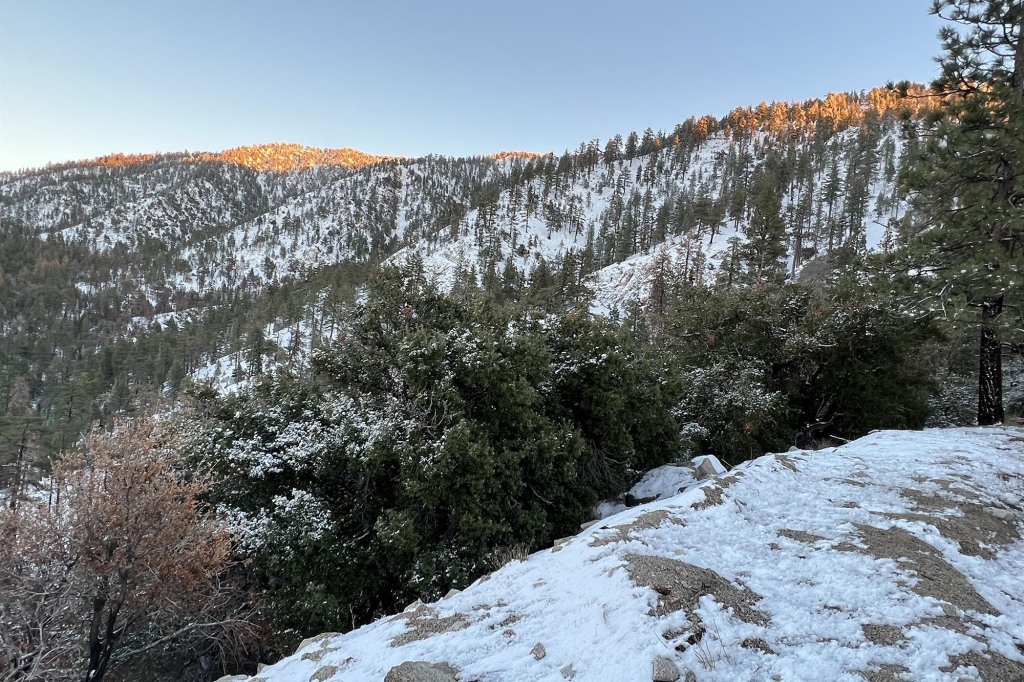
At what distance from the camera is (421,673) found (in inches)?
165

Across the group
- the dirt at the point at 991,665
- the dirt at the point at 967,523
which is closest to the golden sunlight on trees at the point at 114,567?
the dirt at the point at 991,665

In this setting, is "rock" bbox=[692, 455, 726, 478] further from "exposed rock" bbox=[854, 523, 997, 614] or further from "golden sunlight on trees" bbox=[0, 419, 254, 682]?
"golden sunlight on trees" bbox=[0, 419, 254, 682]

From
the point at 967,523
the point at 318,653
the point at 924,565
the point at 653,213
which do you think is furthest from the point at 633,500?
the point at 653,213

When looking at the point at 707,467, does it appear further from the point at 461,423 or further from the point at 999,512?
the point at 461,423

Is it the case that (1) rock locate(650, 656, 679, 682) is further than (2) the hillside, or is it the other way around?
(2) the hillside

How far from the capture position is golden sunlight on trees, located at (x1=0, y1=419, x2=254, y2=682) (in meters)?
11.4

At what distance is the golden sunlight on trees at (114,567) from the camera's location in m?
11.4

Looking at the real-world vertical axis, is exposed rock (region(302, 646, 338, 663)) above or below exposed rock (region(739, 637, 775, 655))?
below

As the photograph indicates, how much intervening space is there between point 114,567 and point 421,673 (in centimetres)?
1167

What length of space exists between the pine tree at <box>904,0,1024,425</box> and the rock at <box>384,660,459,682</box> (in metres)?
11.6

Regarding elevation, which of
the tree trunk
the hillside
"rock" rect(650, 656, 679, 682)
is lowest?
"rock" rect(650, 656, 679, 682)

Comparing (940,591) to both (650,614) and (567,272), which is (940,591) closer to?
(650,614)

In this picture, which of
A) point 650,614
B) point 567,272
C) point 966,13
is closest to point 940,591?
point 650,614

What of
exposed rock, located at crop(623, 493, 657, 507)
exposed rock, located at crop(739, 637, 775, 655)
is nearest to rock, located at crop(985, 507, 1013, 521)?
exposed rock, located at crop(739, 637, 775, 655)
